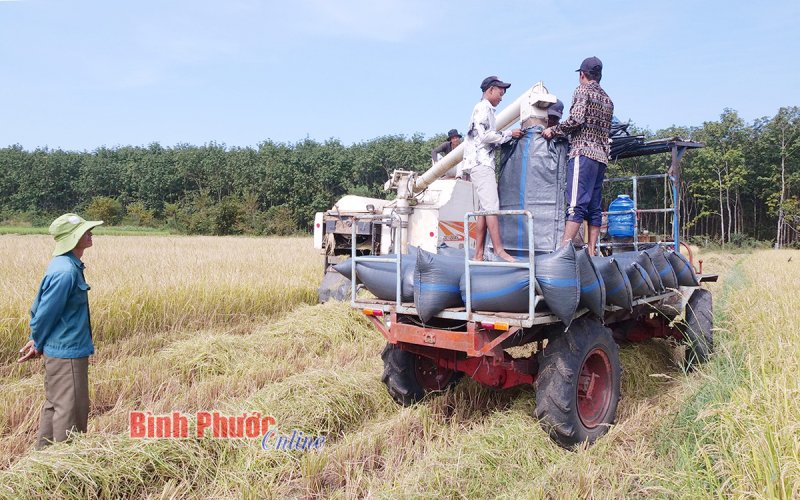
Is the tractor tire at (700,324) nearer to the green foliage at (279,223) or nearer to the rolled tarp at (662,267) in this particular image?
the rolled tarp at (662,267)

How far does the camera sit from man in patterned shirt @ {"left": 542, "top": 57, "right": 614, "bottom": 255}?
4.64m

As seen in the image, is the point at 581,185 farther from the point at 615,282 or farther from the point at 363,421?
the point at 363,421

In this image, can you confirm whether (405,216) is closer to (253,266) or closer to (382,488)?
(253,266)

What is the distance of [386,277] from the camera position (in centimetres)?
412

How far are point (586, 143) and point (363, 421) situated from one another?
2.88 metres

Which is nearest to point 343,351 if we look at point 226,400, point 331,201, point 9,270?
point 226,400

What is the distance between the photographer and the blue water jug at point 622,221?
6.57 meters

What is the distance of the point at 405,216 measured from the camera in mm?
8031

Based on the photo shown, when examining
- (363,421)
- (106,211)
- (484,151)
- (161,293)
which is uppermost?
(106,211)

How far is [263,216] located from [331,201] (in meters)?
5.55

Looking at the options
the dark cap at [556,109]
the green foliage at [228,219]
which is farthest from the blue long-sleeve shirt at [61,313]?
the green foliage at [228,219]

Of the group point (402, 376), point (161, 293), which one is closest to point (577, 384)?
point (402, 376)

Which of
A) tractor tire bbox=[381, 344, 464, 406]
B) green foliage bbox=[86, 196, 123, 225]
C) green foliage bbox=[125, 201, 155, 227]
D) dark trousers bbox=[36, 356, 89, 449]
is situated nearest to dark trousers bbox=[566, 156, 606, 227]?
tractor tire bbox=[381, 344, 464, 406]

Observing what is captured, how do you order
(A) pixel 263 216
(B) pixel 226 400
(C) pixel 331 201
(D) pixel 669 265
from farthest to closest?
1. (C) pixel 331 201
2. (A) pixel 263 216
3. (D) pixel 669 265
4. (B) pixel 226 400
